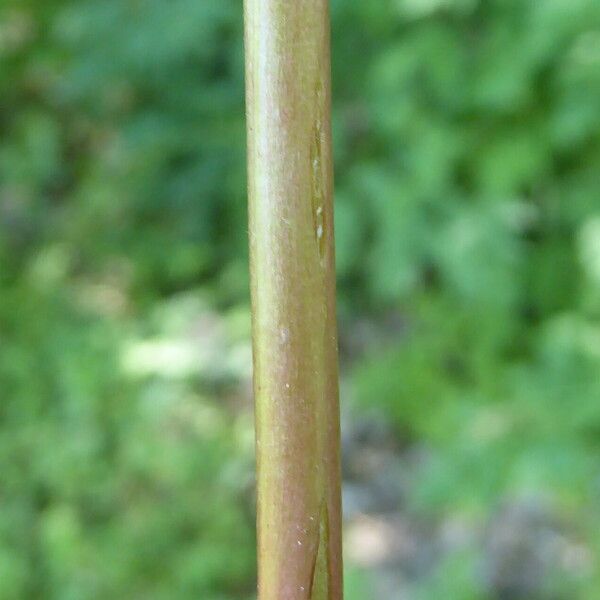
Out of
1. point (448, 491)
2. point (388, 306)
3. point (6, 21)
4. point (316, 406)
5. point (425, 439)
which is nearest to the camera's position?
point (316, 406)

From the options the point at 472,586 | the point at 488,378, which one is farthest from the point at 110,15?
the point at 472,586

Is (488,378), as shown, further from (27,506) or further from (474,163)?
(27,506)

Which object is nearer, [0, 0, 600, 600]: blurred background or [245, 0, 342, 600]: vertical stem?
[245, 0, 342, 600]: vertical stem

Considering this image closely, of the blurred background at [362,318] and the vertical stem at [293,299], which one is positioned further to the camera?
the blurred background at [362,318]

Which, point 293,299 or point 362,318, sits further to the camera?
point 362,318
